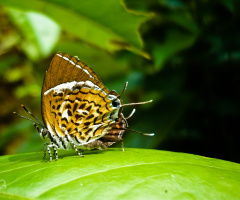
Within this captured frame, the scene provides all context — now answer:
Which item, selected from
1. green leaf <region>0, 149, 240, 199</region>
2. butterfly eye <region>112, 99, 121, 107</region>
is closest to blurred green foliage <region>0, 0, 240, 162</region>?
butterfly eye <region>112, 99, 121, 107</region>

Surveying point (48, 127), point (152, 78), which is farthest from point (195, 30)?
point (48, 127)

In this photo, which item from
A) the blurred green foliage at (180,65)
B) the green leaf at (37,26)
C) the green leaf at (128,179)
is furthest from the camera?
the green leaf at (37,26)

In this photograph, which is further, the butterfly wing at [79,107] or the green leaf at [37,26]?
the green leaf at [37,26]

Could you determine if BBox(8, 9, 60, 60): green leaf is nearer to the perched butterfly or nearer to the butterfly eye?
the perched butterfly

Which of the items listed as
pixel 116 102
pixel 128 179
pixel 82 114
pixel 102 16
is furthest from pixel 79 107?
pixel 128 179

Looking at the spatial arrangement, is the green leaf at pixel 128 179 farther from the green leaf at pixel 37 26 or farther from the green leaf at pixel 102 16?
the green leaf at pixel 37 26

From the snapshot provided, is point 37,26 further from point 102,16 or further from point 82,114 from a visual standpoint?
point 82,114

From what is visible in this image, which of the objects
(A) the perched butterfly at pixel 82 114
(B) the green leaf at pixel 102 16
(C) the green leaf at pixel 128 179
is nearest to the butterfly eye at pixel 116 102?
(A) the perched butterfly at pixel 82 114
